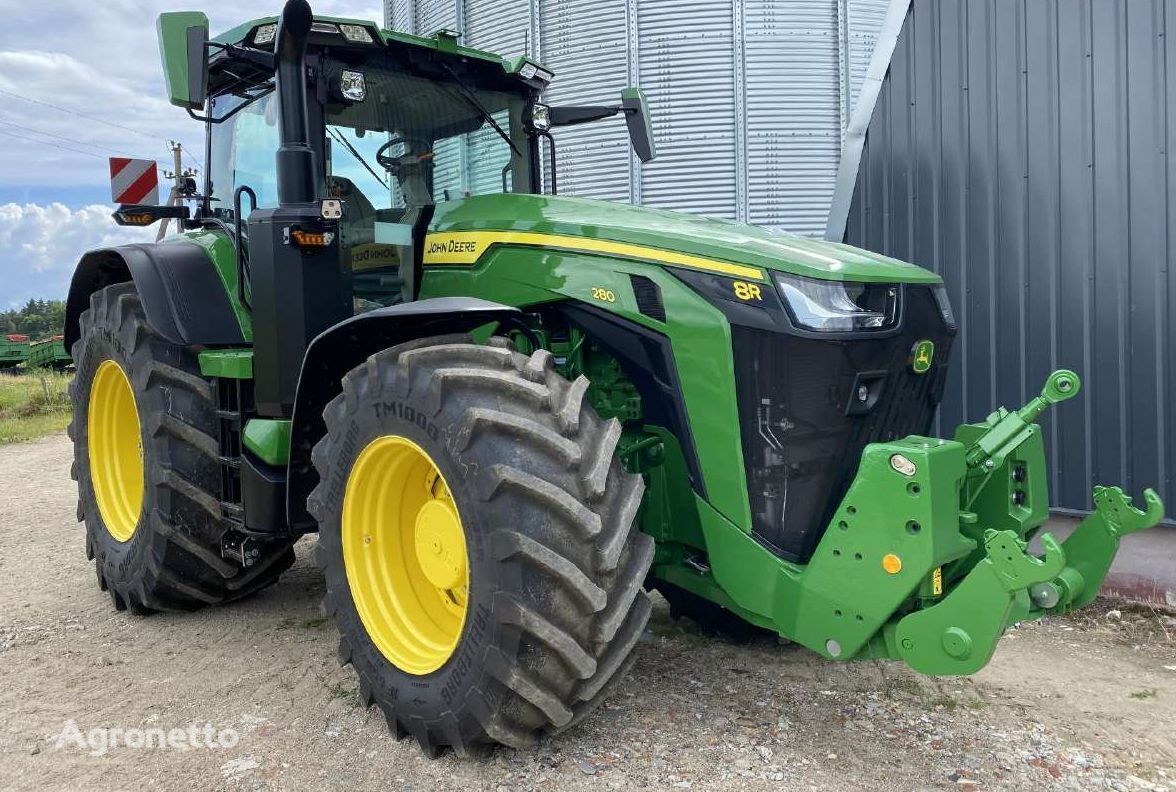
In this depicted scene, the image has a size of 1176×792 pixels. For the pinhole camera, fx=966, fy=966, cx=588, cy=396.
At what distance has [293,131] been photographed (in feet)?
12.1

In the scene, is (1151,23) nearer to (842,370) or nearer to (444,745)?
(842,370)

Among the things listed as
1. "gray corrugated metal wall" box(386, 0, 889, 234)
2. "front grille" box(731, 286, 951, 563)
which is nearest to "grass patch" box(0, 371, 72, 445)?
"gray corrugated metal wall" box(386, 0, 889, 234)

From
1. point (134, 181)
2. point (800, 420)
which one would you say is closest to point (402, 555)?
point (800, 420)

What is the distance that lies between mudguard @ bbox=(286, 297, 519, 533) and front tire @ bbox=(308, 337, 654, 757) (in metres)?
0.13

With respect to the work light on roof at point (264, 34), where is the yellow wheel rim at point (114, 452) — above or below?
below

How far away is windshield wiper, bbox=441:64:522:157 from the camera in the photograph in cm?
420

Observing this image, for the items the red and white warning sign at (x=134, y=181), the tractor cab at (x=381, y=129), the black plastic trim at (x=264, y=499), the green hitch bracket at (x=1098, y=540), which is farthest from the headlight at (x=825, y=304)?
the red and white warning sign at (x=134, y=181)

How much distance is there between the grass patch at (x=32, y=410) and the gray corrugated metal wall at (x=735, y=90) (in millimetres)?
8428

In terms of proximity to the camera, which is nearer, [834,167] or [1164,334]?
[1164,334]

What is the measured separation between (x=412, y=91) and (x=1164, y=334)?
4.05 metres

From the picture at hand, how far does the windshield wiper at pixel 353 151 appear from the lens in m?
3.95

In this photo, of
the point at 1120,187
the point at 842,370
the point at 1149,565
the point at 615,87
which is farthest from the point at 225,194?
the point at 615,87

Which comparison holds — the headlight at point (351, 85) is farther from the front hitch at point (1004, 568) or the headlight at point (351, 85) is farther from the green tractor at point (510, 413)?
the front hitch at point (1004, 568)

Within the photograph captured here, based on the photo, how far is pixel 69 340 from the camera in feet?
17.6
